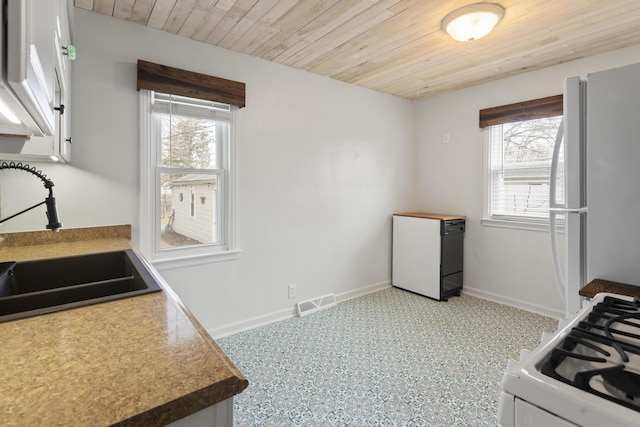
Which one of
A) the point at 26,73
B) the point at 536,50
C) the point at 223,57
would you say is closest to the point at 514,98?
the point at 536,50

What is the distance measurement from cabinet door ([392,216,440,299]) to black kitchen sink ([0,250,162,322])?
2863 mm

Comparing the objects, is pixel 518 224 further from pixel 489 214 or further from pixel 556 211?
pixel 556 211

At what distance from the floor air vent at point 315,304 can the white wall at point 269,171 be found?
7 centimetres

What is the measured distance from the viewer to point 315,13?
212 cm

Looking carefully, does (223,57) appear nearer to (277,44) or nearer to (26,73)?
(277,44)

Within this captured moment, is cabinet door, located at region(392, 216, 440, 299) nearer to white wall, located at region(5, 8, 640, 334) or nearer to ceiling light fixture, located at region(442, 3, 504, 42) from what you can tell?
white wall, located at region(5, 8, 640, 334)

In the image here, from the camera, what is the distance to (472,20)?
6.72 feet

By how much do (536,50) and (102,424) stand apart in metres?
3.45

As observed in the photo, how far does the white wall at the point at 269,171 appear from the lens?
2146 mm

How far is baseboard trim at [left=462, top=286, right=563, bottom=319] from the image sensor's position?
3138 mm

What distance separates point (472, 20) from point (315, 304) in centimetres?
266

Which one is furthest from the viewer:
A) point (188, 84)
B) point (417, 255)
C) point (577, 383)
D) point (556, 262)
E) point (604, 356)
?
point (417, 255)

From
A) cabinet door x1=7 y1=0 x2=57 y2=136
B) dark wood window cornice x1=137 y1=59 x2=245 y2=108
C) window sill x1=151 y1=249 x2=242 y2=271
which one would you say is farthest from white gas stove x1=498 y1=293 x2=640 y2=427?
dark wood window cornice x1=137 y1=59 x2=245 y2=108

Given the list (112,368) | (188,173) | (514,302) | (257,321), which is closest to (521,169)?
(514,302)
